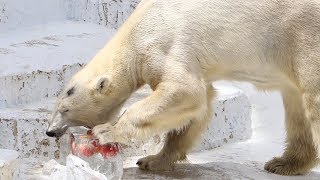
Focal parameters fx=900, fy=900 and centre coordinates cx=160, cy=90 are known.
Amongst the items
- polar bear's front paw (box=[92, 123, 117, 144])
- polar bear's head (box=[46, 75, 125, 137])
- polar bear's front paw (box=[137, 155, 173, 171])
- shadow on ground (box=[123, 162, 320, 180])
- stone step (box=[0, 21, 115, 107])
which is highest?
stone step (box=[0, 21, 115, 107])

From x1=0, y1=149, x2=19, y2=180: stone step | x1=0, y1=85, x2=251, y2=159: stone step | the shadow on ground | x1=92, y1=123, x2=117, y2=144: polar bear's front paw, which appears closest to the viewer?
Result: x1=0, y1=149, x2=19, y2=180: stone step

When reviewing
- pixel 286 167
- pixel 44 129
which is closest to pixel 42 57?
pixel 44 129

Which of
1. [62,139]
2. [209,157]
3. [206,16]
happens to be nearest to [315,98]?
[206,16]

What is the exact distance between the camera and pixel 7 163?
4.87m

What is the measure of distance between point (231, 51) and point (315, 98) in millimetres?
589

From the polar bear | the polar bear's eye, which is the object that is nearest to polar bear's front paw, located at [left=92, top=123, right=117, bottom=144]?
the polar bear

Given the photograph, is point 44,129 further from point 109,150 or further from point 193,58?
point 193,58

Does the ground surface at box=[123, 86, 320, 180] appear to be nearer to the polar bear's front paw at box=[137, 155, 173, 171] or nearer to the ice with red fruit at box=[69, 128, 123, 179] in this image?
the polar bear's front paw at box=[137, 155, 173, 171]

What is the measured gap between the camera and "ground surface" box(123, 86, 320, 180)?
5809mm

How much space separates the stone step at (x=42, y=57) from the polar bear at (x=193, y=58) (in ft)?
3.81

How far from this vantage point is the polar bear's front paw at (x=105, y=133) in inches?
207

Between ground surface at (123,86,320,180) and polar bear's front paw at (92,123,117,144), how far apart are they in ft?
1.55

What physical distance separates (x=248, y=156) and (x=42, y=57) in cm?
175

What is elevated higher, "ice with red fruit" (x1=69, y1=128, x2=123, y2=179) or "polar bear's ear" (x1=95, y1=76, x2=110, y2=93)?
"polar bear's ear" (x1=95, y1=76, x2=110, y2=93)
